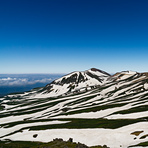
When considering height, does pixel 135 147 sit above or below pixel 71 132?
above

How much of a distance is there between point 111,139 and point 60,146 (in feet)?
51.9

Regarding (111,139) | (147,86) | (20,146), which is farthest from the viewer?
(147,86)

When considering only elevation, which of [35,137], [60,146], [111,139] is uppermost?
[60,146]

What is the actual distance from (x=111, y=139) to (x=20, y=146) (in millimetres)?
26895

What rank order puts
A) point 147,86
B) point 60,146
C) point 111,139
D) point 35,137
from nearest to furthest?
point 60,146 → point 111,139 → point 35,137 → point 147,86

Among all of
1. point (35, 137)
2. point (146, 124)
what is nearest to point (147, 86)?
point (146, 124)

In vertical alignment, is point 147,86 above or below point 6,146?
above

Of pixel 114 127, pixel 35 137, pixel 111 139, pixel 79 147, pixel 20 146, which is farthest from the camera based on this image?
pixel 35 137

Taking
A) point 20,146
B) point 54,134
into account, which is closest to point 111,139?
point 54,134

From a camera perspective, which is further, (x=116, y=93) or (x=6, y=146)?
(x=116, y=93)

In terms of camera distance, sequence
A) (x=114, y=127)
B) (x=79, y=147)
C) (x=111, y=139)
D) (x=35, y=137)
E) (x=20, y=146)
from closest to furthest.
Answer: (x=79, y=147) → (x=111, y=139) → (x=20, y=146) → (x=114, y=127) → (x=35, y=137)

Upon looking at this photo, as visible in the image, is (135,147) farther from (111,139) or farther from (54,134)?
(54,134)

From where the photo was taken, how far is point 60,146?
98.0 ft

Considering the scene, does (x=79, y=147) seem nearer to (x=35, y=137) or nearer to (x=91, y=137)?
(x=91, y=137)
